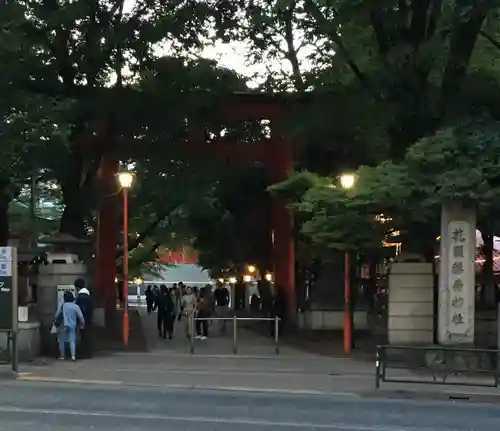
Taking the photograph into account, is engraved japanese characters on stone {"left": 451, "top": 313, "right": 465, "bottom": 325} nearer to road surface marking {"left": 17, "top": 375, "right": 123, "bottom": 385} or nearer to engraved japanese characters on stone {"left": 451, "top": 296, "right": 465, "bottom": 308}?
engraved japanese characters on stone {"left": 451, "top": 296, "right": 465, "bottom": 308}

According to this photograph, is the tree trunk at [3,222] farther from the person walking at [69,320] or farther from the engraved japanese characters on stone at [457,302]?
the engraved japanese characters on stone at [457,302]

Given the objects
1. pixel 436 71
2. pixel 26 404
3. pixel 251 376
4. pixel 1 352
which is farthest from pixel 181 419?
pixel 436 71

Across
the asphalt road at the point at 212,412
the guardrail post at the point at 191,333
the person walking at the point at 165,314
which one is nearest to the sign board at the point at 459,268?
the asphalt road at the point at 212,412

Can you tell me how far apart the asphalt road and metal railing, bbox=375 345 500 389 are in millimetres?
1118

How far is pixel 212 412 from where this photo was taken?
513 inches

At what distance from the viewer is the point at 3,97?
23422 mm

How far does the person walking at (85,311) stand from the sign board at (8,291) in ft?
8.85

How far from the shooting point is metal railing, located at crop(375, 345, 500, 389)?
52.9 feet

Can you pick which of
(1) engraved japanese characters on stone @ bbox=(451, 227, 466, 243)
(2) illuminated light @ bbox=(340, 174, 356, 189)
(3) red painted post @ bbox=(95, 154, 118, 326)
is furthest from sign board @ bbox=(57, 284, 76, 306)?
(3) red painted post @ bbox=(95, 154, 118, 326)

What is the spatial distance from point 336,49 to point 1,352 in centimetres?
1205

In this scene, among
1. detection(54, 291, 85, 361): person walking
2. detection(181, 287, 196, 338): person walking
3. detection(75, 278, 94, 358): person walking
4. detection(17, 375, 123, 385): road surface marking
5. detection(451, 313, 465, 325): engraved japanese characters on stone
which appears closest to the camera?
detection(17, 375, 123, 385): road surface marking

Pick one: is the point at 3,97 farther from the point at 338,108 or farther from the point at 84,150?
the point at 338,108

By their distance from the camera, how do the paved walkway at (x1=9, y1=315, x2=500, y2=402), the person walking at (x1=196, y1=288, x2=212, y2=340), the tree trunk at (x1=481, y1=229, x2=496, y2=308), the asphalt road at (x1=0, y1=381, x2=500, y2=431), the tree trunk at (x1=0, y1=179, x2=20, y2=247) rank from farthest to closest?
Result: the tree trunk at (x1=481, y1=229, x2=496, y2=308) → the tree trunk at (x1=0, y1=179, x2=20, y2=247) → the person walking at (x1=196, y1=288, x2=212, y2=340) → the paved walkway at (x1=9, y1=315, x2=500, y2=402) → the asphalt road at (x1=0, y1=381, x2=500, y2=431)

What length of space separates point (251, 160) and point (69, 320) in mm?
13590
